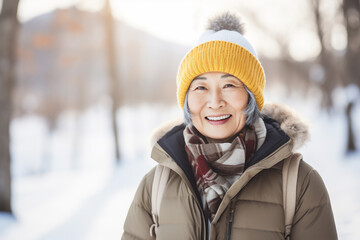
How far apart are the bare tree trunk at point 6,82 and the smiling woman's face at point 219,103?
193 inches

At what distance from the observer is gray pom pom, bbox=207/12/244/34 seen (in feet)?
6.13

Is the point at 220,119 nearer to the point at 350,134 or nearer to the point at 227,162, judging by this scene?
the point at 227,162

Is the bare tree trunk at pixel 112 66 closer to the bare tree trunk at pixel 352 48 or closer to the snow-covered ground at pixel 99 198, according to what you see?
the snow-covered ground at pixel 99 198

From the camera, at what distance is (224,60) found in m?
1.65

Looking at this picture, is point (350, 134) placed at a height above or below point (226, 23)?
below

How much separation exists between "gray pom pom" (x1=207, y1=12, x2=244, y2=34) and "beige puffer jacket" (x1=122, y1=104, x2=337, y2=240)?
0.68 m

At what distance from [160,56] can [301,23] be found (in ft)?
150

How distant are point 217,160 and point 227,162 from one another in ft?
0.19

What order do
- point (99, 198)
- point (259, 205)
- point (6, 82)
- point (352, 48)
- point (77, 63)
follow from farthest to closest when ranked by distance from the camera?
point (77, 63) → point (352, 48) → point (99, 198) → point (6, 82) → point (259, 205)

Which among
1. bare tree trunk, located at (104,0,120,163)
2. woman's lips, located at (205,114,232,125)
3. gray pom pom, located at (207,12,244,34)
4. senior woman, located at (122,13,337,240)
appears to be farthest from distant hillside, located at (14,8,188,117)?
woman's lips, located at (205,114,232,125)

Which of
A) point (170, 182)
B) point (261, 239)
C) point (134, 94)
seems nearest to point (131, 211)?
point (170, 182)

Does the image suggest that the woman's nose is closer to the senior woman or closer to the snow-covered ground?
the senior woman

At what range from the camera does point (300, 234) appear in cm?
149

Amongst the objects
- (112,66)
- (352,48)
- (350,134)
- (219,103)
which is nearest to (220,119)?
(219,103)
